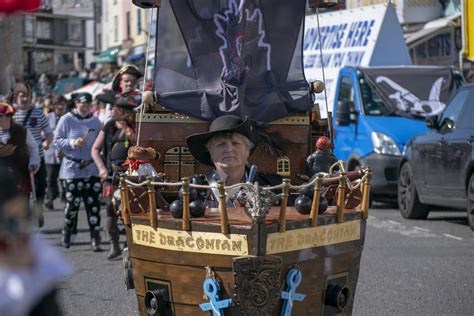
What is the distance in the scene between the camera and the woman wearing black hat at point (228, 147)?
7062mm

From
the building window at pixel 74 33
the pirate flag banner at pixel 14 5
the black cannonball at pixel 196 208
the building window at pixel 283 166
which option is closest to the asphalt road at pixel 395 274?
the black cannonball at pixel 196 208

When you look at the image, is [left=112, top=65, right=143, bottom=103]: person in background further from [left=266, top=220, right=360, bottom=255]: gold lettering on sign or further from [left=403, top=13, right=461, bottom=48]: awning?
[left=403, top=13, right=461, bottom=48]: awning

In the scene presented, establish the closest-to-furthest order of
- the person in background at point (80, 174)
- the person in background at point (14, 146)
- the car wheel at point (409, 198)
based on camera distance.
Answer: the person in background at point (14, 146), the person in background at point (80, 174), the car wheel at point (409, 198)

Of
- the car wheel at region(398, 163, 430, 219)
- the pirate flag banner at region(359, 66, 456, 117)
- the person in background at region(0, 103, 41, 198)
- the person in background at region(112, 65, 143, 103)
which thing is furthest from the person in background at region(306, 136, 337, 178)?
the pirate flag banner at region(359, 66, 456, 117)

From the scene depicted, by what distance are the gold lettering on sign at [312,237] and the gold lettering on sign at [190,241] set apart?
158 mm

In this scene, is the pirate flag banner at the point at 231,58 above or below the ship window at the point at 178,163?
above

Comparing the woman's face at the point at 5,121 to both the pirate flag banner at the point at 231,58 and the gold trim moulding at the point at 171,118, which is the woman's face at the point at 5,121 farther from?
the gold trim moulding at the point at 171,118

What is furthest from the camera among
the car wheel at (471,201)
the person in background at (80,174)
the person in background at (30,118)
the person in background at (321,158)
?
A: the person in background at (30,118)

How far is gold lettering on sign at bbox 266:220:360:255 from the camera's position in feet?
19.7

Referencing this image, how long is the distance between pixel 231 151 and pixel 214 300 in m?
1.28

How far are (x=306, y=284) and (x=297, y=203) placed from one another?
1.38 ft

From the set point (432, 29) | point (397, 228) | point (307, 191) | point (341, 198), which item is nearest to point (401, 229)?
point (397, 228)

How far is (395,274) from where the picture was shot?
11.3 m

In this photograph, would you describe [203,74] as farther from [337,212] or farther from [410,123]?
[410,123]
